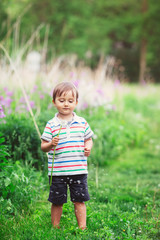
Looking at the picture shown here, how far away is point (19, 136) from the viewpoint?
3574mm

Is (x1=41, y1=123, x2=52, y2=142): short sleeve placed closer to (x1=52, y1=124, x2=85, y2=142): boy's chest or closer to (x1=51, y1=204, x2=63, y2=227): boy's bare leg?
(x1=52, y1=124, x2=85, y2=142): boy's chest

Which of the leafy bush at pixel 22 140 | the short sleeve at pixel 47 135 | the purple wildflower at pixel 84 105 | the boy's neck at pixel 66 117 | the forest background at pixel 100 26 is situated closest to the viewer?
the short sleeve at pixel 47 135

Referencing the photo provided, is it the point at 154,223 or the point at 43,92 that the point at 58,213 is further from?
the point at 43,92

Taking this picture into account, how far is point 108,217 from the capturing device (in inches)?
104

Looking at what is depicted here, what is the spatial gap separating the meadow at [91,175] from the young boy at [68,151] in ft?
0.93

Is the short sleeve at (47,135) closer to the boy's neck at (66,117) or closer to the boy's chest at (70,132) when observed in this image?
the boy's chest at (70,132)

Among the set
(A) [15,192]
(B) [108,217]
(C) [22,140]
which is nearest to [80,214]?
(B) [108,217]

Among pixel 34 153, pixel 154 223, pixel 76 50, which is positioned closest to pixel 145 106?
pixel 34 153

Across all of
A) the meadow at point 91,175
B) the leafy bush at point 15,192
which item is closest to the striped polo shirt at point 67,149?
the meadow at point 91,175

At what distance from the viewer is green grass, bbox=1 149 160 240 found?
7.63 ft

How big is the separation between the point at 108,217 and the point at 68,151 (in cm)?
82

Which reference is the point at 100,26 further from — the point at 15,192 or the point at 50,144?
the point at 50,144

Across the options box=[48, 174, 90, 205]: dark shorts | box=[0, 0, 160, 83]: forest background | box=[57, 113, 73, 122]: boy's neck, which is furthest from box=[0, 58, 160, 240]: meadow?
box=[0, 0, 160, 83]: forest background

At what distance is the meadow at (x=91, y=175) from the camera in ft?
8.07
